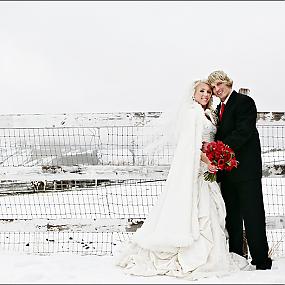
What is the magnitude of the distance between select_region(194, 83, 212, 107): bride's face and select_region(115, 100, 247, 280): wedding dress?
0.11m

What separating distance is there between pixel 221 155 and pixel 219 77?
811mm

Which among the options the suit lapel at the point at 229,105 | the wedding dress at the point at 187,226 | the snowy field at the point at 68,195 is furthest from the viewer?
the suit lapel at the point at 229,105

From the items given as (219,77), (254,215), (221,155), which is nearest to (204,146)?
(221,155)

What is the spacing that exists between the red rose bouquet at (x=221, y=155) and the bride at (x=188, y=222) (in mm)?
93

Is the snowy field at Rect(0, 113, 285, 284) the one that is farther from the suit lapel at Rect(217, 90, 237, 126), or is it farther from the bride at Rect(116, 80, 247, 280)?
the suit lapel at Rect(217, 90, 237, 126)

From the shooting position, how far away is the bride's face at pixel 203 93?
13.2 ft

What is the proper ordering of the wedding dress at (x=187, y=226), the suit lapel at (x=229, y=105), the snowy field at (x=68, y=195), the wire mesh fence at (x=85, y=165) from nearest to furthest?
the wedding dress at (x=187, y=226), the snowy field at (x=68, y=195), the suit lapel at (x=229, y=105), the wire mesh fence at (x=85, y=165)

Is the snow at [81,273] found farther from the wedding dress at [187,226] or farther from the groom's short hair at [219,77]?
the groom's short hair at [219,77]

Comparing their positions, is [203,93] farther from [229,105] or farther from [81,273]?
[81,273]

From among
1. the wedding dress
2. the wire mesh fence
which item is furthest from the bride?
the wire mesh fence

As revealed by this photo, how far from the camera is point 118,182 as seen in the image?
16.9 feet

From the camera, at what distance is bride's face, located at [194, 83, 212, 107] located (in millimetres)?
4023

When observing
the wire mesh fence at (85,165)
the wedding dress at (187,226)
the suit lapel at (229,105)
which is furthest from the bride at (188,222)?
the wire mesh fence at (85,165)

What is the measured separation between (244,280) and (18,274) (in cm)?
190
